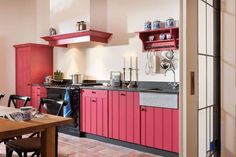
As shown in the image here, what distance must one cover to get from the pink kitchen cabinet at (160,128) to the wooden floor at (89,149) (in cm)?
23

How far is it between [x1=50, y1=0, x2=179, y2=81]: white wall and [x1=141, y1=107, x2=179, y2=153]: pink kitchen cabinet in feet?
2.54

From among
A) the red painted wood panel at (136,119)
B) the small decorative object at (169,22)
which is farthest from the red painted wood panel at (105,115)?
the small decorative object at (169,22)

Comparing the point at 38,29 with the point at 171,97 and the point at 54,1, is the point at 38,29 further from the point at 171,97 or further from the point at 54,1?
the point at 171,97

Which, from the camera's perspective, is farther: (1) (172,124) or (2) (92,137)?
(2) (92,137)

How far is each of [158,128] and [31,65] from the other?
3412mm

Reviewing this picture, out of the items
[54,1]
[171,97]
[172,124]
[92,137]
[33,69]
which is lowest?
[92,137]

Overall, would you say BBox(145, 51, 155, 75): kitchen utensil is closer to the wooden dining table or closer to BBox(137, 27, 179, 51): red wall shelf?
BBox(137, 27, 179, 51): red wall shelf

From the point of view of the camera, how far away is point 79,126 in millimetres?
4449

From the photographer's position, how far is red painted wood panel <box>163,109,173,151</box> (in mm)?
3312

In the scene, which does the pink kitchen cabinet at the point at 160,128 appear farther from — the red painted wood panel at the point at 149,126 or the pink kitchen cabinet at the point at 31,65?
the pink kitchen cabinet at the point at 31,65

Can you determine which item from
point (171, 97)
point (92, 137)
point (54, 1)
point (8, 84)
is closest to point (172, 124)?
point (171, 97)

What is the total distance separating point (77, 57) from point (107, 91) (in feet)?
5.43

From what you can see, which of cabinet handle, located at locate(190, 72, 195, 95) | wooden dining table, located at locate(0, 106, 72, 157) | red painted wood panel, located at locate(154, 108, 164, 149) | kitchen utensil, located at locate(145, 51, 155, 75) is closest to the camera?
wooden dining table, located at locate(0, 106, 72, 157)

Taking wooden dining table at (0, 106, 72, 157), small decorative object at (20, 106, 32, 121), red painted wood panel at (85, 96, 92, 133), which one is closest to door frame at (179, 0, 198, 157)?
wooden dining table at (0, 106, 72, 157)
